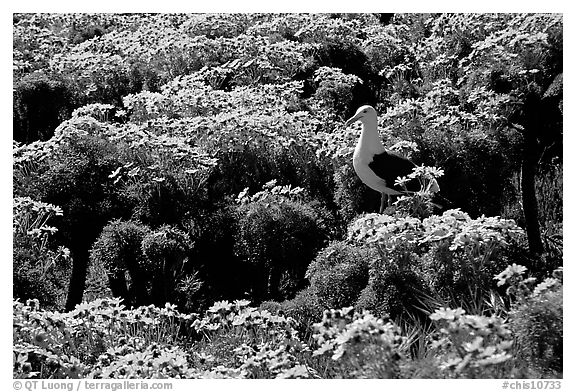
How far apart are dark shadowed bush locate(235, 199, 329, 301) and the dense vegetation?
0.5 inches

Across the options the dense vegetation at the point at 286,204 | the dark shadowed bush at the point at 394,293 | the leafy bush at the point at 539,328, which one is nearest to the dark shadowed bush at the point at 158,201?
the dense vegetation at the point at 286,204

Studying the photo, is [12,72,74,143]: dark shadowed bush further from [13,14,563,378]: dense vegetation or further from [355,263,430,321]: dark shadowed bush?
[355,263,430,321]: dark shadowed bush

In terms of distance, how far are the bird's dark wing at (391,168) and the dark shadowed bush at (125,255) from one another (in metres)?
1.36

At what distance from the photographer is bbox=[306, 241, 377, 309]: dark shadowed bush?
4.20m

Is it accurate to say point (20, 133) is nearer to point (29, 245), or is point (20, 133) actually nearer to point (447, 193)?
point (29, 245)

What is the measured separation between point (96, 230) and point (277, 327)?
1.67 meters

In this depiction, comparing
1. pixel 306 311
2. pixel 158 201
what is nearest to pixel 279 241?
pixel 306 311

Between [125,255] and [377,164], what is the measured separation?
4.88 feet

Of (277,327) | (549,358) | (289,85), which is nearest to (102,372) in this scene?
(277,327)

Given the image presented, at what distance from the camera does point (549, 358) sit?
326cm

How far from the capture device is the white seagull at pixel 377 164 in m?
4.52

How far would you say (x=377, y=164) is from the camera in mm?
4516

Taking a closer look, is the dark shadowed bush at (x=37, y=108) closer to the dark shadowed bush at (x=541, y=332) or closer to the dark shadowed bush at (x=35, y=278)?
the dark shadowed bush at (x=35, y=278)

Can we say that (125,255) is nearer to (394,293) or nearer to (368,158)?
(368,158)
